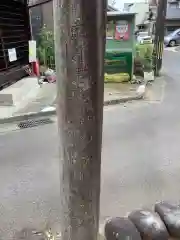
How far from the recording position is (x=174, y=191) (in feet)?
13.4

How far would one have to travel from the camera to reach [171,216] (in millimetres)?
3090

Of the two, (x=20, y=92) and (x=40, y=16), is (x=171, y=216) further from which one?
(x=40, y=16)

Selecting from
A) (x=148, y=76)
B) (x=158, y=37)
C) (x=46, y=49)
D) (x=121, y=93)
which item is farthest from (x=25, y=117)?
(x=158, y=37)

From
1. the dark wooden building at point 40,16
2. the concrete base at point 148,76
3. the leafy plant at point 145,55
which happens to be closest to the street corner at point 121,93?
the concrete base at point 148,76

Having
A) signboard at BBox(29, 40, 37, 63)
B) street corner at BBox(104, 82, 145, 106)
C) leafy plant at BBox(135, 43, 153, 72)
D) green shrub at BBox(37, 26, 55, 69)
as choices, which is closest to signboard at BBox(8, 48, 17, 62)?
signboard at BBox(29, 40, 37, 63)

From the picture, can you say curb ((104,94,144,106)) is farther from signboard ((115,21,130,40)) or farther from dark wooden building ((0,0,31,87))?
dark wooden building ((0,0,31,87))

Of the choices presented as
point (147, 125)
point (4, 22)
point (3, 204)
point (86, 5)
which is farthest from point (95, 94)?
point (4, 22)

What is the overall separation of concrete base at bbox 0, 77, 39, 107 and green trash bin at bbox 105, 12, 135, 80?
3.03 m

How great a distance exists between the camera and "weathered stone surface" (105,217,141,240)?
9.18 ft

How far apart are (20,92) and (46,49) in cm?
358

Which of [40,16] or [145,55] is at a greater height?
[40,16]

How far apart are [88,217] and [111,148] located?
129 inches

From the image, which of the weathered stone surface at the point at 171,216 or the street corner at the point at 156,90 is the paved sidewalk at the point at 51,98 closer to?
the street corner at the point at 156,90

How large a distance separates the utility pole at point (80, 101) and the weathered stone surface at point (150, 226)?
866 millimetres
